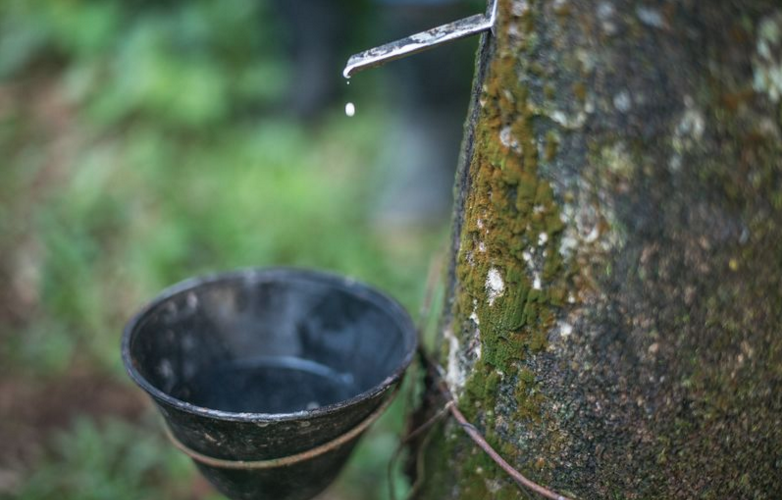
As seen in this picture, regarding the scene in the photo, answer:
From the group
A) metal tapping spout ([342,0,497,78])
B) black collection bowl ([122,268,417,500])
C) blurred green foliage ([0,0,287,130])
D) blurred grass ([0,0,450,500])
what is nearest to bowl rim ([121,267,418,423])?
black collection bowl ([122,268,417,500])

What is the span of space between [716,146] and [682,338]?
0.34 metres

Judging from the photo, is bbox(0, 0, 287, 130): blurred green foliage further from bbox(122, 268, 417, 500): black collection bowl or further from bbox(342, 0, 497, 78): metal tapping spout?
bbox(342, 0, 497, 78): metal tapping spout

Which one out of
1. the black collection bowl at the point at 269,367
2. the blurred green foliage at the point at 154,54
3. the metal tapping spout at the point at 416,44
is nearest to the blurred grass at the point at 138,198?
the blurred green foliage at the point at 154,54

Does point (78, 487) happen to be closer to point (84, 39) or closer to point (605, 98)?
point (605, 98)

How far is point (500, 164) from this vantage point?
1.36 meters

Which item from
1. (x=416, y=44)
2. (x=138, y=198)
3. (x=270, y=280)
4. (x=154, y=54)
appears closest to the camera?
(x=416, y=44)

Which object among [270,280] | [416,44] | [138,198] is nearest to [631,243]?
[416,44]

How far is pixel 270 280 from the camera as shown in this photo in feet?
6.77

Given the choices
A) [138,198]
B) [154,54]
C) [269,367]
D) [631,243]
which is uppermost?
[631,243]

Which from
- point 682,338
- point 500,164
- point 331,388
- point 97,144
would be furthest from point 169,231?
point 682,338

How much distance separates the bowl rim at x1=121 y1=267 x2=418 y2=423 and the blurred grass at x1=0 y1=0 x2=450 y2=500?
108cm

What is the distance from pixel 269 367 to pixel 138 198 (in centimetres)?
226

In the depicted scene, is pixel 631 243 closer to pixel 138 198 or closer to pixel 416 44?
pixel 416 44

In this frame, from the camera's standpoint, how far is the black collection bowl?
5.11 feet
